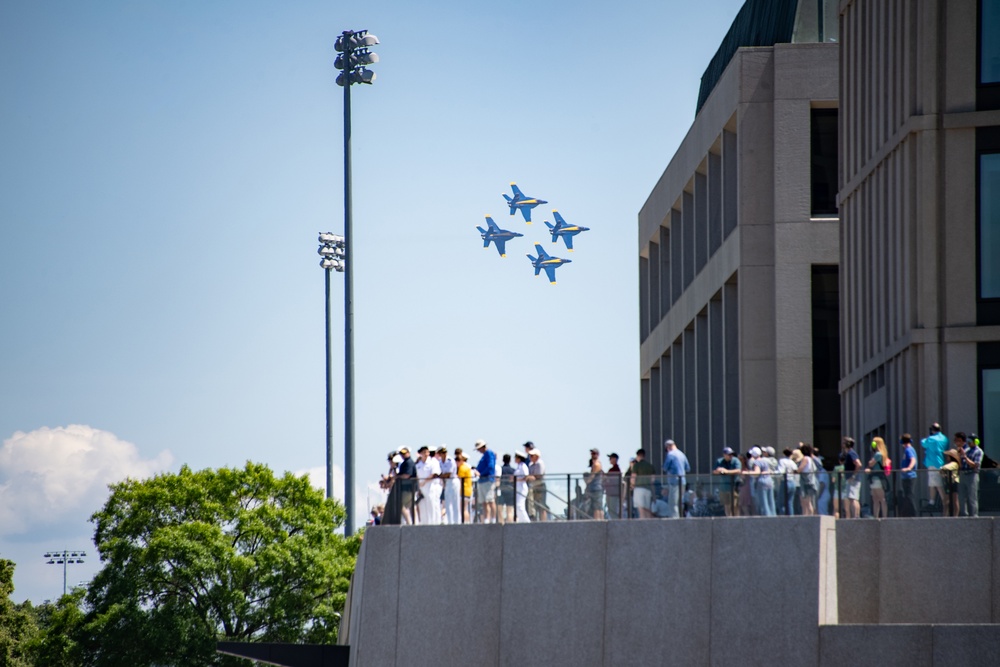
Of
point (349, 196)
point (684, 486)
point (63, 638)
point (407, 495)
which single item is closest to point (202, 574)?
point (63, 638)

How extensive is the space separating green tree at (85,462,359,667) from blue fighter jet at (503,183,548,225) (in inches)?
1951

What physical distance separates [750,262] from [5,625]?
1933 inches

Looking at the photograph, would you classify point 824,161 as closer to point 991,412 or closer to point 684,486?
point 991,412

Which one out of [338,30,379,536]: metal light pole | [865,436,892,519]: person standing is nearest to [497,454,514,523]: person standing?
[865,436,892,519]: person standing

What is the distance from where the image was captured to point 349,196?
4441 cm

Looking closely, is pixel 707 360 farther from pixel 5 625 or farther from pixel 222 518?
pixel 5 625

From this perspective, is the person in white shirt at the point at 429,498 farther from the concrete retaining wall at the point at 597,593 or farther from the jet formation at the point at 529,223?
the jet formation at the point at 529,223

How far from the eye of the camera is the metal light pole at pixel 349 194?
4438cm

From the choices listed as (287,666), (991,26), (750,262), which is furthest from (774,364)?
(287,666)

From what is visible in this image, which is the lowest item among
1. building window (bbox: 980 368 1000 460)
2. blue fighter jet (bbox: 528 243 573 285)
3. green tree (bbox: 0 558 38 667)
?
green tree (bbox: 0 558 38 667)

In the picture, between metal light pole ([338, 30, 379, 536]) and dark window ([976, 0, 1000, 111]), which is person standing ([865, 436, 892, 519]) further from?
metal light pole ([338, 30, 379, 536])

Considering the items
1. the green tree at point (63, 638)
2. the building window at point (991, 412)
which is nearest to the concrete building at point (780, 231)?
the building window at point (991, 412)

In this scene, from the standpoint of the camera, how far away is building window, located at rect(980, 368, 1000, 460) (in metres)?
33.7

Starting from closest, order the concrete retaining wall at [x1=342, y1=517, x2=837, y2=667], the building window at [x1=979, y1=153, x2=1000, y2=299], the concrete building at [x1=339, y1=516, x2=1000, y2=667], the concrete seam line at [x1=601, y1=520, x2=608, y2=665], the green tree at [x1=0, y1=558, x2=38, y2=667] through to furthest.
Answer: the concrete building at [x1=339, y1=516, x2=1000, y2=667] < the concrete retaining wall at [x1=342, y1=517, x2=837, y2=667] < the concrete seam line at [x1=601, y1=520, x2=608, y2=665] < the building window at [x1=979, y1=153, x2=1000, y2=299] < the green tree at [x1=0, y1=558, x2=38, y2=667]
